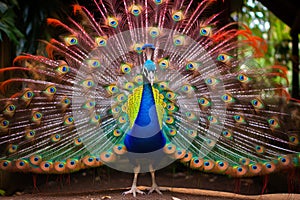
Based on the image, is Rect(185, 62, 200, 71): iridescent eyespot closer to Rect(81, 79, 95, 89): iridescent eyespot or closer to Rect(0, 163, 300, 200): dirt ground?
Rect(81, 79, 95, 89): iridescent eyespot

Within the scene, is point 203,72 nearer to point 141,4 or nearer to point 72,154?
point 141,4

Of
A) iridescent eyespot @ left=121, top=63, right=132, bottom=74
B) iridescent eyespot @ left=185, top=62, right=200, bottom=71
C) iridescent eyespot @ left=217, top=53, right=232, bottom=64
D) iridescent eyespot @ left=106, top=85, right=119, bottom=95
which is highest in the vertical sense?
iridescent eyespot @ left=217, top=53, right=232, bottom=64

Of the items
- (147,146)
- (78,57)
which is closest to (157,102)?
(147,146)

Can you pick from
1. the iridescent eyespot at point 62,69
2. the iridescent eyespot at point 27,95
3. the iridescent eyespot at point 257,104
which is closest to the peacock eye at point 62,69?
the iridescent eyespot at point 62,69

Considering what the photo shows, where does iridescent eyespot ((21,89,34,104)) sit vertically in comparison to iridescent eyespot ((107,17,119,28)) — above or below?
below

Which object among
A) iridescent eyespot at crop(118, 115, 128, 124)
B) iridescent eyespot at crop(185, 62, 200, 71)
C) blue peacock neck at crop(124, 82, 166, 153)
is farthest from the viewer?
iridescent eyespot at crop(185, 62, 200, 71)

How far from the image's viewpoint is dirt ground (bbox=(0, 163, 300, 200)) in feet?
13.6

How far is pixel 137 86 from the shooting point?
3.90 m

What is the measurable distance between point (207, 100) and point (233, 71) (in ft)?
1.25

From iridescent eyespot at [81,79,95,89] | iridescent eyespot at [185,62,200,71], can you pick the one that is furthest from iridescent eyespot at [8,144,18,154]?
iridescent eyespot at [185,62,200,71]

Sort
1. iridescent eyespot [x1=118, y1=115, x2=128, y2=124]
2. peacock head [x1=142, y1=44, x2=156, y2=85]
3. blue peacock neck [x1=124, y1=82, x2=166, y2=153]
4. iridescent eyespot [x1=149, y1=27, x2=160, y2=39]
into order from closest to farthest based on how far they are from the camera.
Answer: peacock head [x1=142, y1=44, x2=156, y2=85]
blue peacock neck [x1=124, y1=82, x2=166, y2=153]
iridescent eyespot [x1=118, y1=115, x2=128, y2=124]
iridescent eyespot [x1=149, y1=27, x2=160, y2=39]

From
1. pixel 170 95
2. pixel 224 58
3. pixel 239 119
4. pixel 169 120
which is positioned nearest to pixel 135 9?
pixel 170 95

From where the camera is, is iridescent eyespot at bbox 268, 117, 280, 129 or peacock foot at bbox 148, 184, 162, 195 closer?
iridescent eyespot at bbox 268, 117, 280, 129

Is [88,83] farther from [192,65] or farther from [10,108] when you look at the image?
[192,65]
